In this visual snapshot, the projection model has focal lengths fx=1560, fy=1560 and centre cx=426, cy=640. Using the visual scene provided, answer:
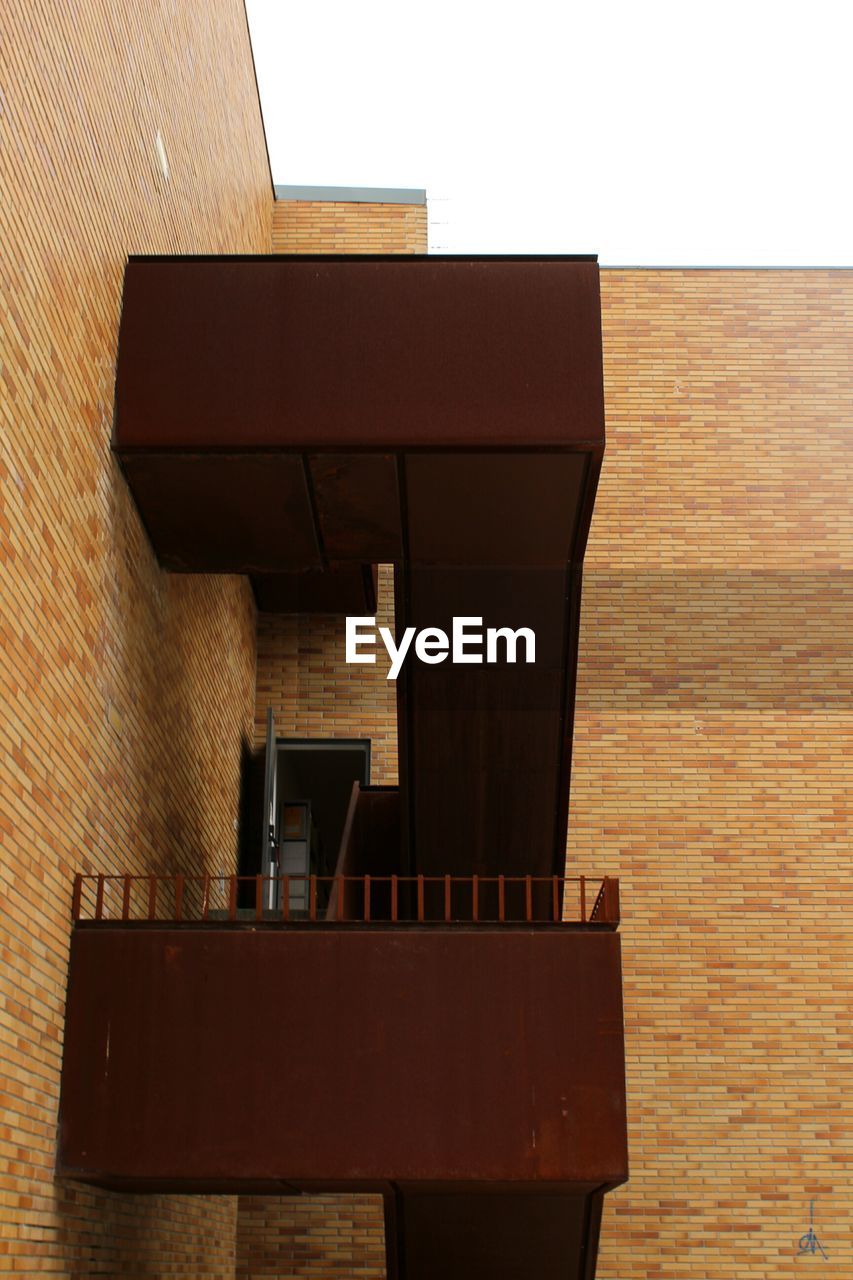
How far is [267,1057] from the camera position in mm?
6664

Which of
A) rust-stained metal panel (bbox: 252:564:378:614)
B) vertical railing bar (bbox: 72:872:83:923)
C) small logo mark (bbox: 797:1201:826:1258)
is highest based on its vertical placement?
rust-stained metal panel (bbox: 252:564:378:614)

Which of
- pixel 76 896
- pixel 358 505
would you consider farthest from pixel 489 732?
pixel 76 896

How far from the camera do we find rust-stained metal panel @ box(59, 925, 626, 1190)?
21.4ft

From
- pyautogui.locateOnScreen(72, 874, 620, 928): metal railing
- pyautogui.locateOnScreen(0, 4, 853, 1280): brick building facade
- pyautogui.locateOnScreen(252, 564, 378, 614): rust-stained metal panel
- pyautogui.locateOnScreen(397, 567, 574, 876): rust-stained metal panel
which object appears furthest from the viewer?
pyautogui.locateOnScreen(252, 564, 378, 614): rust-stained metal panel

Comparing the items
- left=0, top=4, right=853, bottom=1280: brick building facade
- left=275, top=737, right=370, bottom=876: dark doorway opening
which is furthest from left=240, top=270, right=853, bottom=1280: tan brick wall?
left=275, top=737, right=370, bottom=876: dark doorway opening

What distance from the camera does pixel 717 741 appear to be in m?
13.0

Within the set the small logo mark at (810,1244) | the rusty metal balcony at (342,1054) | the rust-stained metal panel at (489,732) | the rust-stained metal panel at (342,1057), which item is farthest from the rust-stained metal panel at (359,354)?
the small logo mark at (810,1244)

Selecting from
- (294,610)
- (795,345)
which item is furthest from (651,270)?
(294,610)

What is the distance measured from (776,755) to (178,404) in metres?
7.13

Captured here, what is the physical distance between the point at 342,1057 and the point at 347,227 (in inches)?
393

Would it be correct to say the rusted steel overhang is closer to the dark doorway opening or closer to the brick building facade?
the brick building facade

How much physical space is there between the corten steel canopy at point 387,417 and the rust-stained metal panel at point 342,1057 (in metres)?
2.13

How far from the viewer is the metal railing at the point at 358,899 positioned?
22.6 ft

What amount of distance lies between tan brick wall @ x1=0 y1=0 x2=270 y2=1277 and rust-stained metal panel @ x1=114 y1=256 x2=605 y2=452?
0.27m
